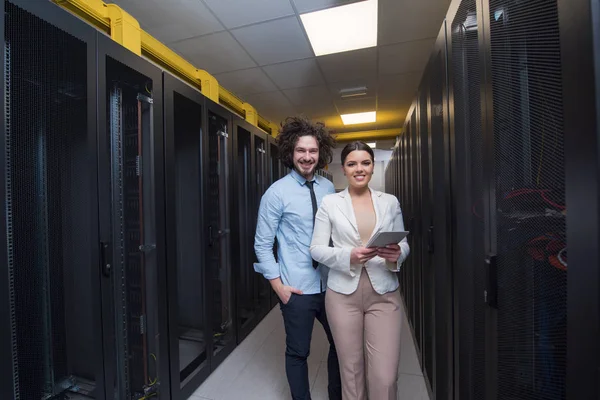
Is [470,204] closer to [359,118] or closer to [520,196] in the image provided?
[520,196]

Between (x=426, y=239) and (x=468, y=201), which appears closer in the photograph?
(x=468, y=201)

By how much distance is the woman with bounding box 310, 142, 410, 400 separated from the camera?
1.12 m

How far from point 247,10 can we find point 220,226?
1.58 meters

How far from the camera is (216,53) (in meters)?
2.59

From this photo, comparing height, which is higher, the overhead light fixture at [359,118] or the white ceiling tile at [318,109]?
the overhead light fixture at [359,118]

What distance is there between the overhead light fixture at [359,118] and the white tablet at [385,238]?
3.98 meters

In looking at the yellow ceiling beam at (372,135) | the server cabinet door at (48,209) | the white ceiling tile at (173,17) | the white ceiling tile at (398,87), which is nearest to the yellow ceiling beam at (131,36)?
the server cabinet door at (48,209)

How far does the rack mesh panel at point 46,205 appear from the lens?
843 millimetres

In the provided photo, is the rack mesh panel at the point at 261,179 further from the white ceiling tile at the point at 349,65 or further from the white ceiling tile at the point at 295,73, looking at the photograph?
the white ceiling tile at the point at 349,65

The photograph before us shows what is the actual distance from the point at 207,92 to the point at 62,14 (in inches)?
45.5

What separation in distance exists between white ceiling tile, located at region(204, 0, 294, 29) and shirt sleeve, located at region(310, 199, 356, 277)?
1.56 meters

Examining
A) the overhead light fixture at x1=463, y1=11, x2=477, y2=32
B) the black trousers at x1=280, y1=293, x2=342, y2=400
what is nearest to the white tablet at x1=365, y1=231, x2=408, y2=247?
the black trousers at x1=280, y1=293, x2=342, y2=400

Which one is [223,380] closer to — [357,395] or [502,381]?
[357,395]

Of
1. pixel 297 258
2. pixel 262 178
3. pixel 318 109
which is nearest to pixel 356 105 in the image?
pixel 318 109
